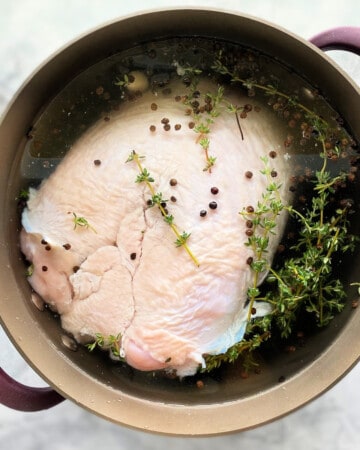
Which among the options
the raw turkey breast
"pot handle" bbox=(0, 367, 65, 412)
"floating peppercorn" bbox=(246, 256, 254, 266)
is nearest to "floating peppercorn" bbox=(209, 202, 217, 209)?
the raw turkey breast

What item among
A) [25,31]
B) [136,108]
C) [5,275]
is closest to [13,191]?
[5,275]

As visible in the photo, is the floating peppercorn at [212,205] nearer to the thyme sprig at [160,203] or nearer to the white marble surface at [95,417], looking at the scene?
the thyme sprig at [160,203]

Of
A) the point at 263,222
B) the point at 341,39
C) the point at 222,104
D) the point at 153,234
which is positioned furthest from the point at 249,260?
the point at 341,39

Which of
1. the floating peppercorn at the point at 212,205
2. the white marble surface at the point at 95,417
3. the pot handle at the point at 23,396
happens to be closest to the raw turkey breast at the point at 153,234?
the floating peppercorn at the point at 212,205

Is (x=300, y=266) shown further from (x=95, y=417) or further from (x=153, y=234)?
(x=95, y=417)

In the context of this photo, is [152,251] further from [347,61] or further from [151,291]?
[347,61]
